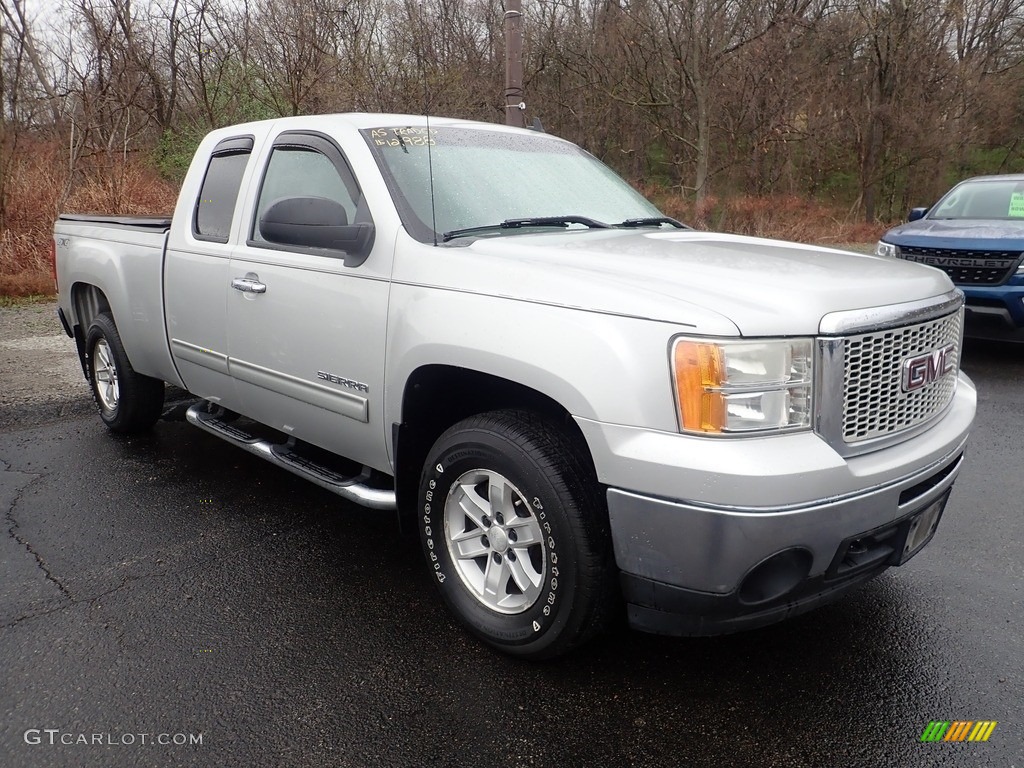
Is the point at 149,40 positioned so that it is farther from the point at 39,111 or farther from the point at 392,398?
the point at 392,398

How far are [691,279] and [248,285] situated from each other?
213cm

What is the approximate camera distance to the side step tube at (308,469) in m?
3.26

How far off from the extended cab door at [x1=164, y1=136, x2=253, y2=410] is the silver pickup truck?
0.9 inches

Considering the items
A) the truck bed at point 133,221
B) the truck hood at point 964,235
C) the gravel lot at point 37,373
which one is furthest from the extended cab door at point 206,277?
the truck hood at point 964,235

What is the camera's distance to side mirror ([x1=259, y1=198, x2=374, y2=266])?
3.10m

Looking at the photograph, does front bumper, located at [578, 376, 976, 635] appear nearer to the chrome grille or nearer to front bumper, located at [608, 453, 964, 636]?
front bumper, located at [608, 453, 964, 636]

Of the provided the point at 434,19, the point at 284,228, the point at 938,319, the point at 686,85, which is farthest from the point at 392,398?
the point at 686,85

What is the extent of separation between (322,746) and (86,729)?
2.41ft

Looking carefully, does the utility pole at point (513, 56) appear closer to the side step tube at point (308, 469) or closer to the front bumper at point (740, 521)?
the side step tube at point (308, 469)

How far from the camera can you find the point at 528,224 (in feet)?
11.1

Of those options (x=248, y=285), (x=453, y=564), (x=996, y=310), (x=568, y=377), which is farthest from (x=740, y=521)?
(x=996, y=310)

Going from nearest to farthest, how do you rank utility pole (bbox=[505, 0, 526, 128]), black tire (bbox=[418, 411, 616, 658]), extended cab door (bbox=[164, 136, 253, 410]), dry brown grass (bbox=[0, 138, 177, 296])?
1. black tire (bbox=[418, 411, 616, 658])
2. extended cab door (bbox=[164, 136, 253, 410])
3. utility pole (bbox=[505, 0, 526, 128])
4. dry brown grass (bbox=[0, 138, 177, 296])

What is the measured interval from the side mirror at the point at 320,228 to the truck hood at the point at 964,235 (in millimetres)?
6415

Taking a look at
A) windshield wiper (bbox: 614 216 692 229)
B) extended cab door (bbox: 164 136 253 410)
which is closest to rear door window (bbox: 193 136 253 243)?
extended cab door (bbox: 164 136 253 410)
